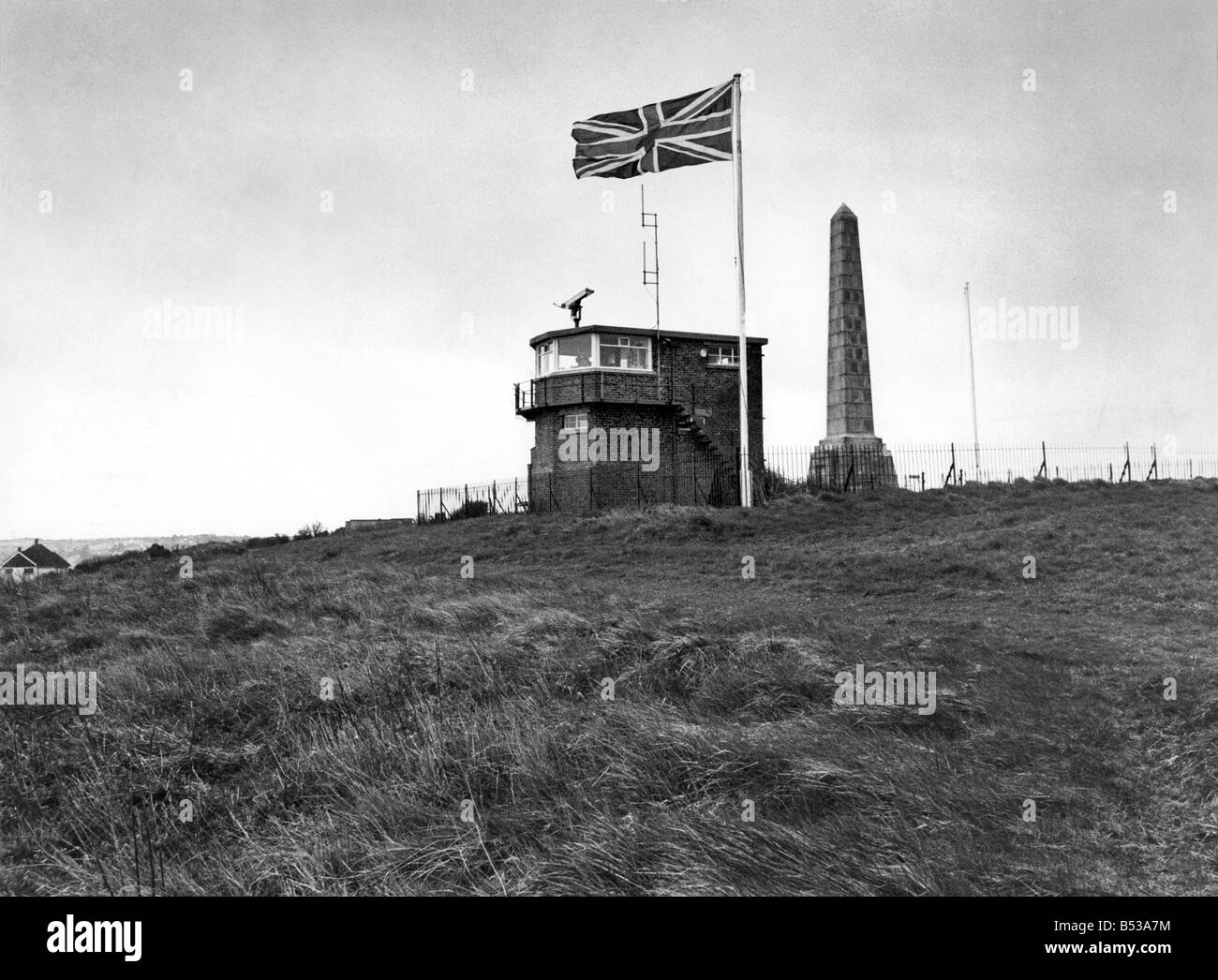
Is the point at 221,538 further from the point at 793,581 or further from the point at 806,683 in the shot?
the point at 806,683

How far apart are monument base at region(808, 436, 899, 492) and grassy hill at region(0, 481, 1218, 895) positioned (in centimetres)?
1747

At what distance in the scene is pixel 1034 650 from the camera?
9469 mm

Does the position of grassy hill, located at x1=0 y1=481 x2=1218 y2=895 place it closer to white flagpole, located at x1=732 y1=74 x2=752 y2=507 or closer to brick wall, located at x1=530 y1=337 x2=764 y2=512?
white flagpole, located at x1=732 y1=74 x2=752 y2=507

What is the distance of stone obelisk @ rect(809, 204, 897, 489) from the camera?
102ft

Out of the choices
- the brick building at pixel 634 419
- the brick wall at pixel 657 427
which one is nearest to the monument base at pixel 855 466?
the brick building at pixel 634 419

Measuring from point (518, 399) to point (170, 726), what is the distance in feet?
93.9

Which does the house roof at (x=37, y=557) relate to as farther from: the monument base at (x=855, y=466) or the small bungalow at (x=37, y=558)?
the monument base at (x=855, y=466)

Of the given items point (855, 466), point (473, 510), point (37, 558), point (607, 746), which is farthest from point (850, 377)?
point (37, 558)

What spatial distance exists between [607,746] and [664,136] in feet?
69.6

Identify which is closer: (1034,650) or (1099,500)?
(1034,650)

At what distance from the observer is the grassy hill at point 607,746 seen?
4.96 metres

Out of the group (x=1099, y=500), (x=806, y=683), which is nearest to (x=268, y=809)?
(x=806, y=683)

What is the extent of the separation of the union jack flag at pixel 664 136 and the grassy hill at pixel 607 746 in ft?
48.9

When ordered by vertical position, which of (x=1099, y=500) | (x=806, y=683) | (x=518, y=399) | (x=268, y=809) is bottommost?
(x=268, y=809)
